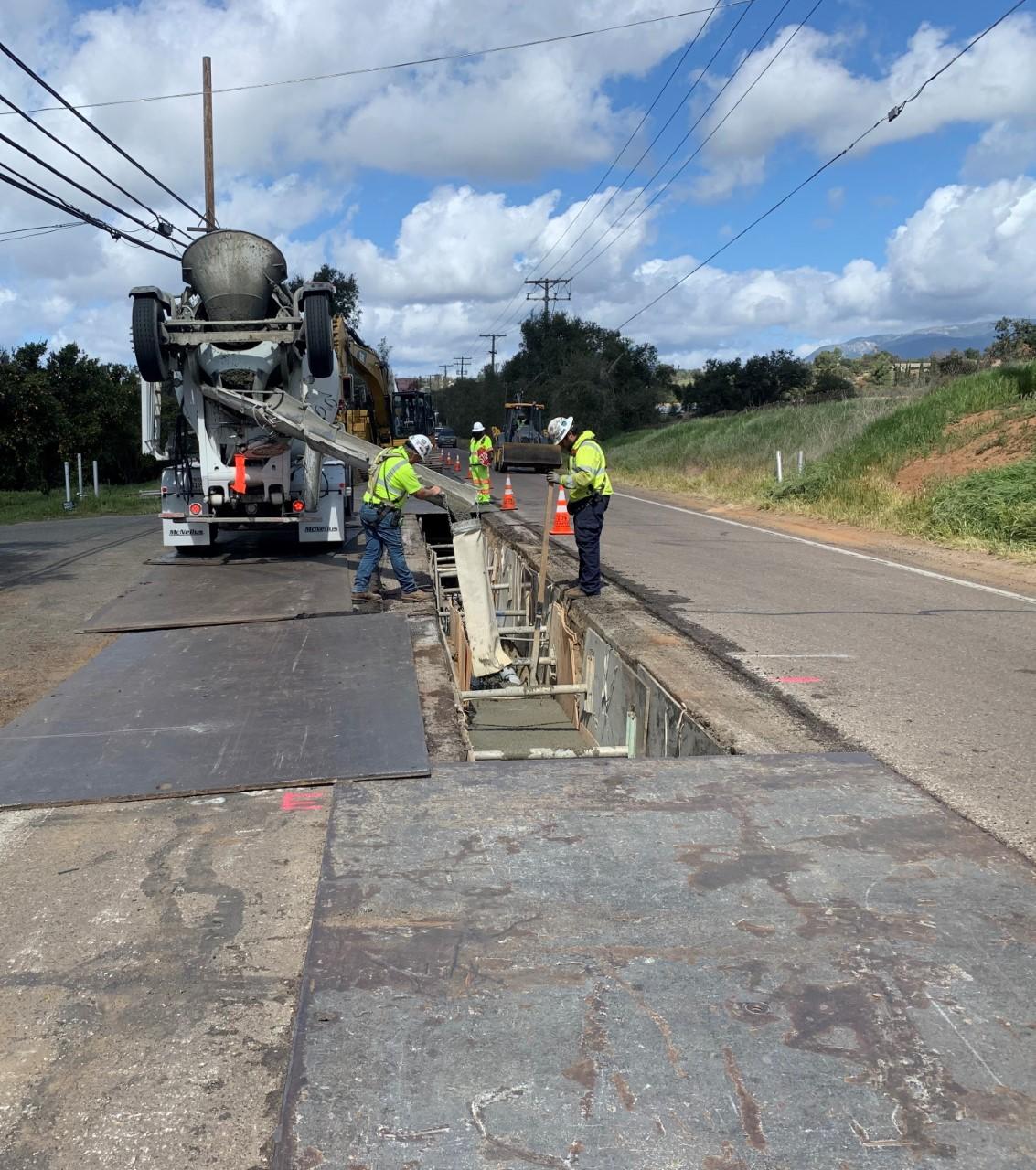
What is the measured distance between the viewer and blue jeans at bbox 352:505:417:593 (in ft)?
32.4

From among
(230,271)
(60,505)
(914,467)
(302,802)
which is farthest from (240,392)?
(60,505)

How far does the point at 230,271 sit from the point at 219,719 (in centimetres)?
→ 735

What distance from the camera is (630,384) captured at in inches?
2376

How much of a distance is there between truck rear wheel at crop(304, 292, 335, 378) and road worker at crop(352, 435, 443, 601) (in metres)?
1.95

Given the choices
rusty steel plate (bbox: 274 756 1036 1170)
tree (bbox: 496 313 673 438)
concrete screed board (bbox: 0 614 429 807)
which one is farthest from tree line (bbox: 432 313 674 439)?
rusty steel plate (bbox: 274 756 1036 1170)

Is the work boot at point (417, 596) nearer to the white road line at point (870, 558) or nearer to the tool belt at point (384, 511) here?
the tool belt at point (384, 511)

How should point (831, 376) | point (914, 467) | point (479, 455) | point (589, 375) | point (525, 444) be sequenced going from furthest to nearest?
point (589, 375), point (831, 376), point (525, 444), point (479, 455), point (914, 467)

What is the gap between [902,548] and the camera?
13.9 m

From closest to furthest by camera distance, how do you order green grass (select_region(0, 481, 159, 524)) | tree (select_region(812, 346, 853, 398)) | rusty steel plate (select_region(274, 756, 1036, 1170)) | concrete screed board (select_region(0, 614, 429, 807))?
rusty steel plate (select_region(274, 756, 1036, 1170)) < concrete screed board (select_region(0, 614, 429, 807)) < green grass (select_region(0, 481, 159, 524)) < tree (select_region(812, 346, 853, 398))

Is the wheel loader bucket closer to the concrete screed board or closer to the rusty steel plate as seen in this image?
the concrete screed board

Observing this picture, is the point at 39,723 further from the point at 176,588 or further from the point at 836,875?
the point at 176,588

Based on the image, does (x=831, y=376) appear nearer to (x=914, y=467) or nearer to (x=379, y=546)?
(x=914, y=467)

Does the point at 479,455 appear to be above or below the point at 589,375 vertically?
below

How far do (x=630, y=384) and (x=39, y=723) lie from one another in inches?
2224
